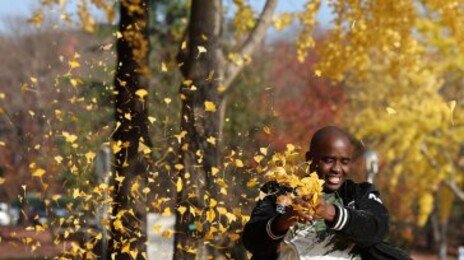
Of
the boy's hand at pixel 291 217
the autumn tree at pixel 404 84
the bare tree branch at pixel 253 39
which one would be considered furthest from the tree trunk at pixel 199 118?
the boy's hand at pixel 291 217

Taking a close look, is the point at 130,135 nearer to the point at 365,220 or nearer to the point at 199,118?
the point at 199,118

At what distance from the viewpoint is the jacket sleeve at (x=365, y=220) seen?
13.4 ft

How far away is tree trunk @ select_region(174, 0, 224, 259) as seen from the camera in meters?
8.95

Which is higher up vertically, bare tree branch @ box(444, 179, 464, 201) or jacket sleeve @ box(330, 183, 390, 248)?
bare tree branch @ box(444, 179, 464, 201)

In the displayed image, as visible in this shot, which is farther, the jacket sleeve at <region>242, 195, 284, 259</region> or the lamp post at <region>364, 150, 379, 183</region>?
the lamp post at <region>364, 150, 379, 183</region>

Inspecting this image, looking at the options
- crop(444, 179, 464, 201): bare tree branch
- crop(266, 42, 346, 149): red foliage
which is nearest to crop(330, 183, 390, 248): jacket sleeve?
crop(266, 42, 346, 149): red foliage

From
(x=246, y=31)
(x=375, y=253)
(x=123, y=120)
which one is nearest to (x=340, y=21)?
(x=246, y=31)

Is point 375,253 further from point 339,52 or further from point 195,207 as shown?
point 339,52

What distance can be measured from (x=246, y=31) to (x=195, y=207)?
8.09 m

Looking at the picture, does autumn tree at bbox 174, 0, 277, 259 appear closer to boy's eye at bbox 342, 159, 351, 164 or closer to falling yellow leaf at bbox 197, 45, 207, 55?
falling yellow leaf at bbox 197, 45, 207, 55

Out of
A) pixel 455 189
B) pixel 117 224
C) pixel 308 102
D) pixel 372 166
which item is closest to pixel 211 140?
pixel 117 224

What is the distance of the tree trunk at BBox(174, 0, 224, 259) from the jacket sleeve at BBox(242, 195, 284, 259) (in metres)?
3.89

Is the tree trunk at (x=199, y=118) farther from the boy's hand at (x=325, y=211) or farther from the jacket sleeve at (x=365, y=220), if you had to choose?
the boy's hand at (x=325, y=211)

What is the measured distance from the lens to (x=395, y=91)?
29.9 metres
